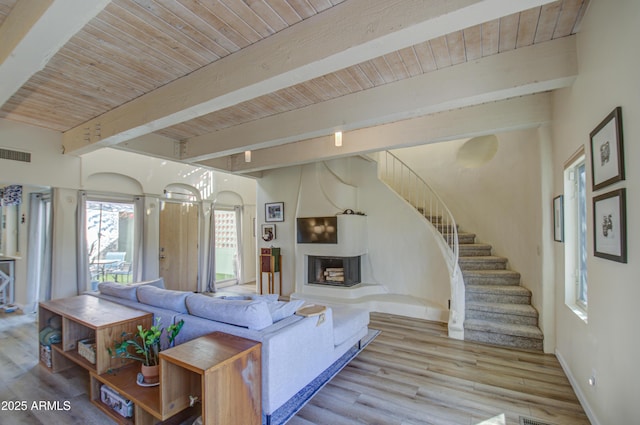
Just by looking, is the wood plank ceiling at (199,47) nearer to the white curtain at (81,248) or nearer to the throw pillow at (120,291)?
the white curtain at (81,248)

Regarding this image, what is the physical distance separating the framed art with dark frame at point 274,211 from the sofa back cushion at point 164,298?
3.86m

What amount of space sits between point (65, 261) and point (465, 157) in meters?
7.13

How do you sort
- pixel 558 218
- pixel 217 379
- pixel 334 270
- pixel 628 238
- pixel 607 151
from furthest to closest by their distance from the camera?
pixel 334 270 → pixel 558 218 → pixel 607 151 → pixel 217 379 → pixel 628 238

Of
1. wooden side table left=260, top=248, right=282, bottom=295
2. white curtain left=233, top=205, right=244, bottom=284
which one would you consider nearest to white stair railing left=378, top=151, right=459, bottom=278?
wooden side table left=260, top=248, right=282, bottom=295

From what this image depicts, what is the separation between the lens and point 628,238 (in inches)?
64.1

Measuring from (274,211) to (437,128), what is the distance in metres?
4.16

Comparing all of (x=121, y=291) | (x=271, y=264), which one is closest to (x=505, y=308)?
(x=271, y=264)

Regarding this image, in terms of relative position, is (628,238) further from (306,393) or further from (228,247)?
(228,247)

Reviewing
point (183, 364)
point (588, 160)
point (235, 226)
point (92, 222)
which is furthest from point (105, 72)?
point (235, 226)

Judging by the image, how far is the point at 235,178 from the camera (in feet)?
25.1

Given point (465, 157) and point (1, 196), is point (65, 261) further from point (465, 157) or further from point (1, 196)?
point (465, 157)

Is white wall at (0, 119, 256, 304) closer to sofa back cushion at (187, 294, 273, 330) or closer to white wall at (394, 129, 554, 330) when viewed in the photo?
sofa back cushion at (187, 294, 273, 330)

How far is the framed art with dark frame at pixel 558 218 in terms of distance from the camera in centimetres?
300

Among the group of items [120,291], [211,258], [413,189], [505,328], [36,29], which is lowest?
[505,328]
